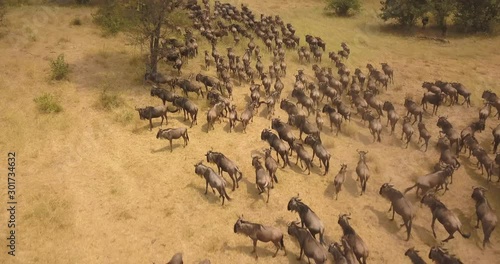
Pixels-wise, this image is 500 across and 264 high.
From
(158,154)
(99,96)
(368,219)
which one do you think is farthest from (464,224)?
(99,96)

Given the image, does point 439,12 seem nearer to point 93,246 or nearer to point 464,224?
point 464,224

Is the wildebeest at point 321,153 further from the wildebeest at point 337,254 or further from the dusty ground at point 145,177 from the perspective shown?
the wildebeest at point 337,254

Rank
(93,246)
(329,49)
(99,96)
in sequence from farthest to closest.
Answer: (329,49), (99,96), (93,246)

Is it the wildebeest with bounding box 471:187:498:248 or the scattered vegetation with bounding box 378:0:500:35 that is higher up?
the scattered vegetation with bounding box 378:0:500:35

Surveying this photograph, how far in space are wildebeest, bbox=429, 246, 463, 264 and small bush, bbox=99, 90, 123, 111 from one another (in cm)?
1411

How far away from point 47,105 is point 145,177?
6627mm

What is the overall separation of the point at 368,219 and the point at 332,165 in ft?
10.0

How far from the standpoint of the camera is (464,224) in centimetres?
1288

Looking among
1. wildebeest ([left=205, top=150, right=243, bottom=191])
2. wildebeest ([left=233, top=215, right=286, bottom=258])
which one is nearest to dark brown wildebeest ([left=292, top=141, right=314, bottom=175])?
wildebeest ([left=205, top=150, right=243, bottom=191])

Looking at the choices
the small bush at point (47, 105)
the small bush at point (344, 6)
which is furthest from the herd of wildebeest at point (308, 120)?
the small bush at point (344, 6)

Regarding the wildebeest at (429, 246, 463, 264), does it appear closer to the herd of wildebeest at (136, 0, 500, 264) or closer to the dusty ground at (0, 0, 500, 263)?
the herd of wildebeest at (136, 0, 500, 264)

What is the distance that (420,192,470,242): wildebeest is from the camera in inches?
451

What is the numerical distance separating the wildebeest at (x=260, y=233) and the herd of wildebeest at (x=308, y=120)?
28mm

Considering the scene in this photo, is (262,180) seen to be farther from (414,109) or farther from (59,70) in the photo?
(59,70)
